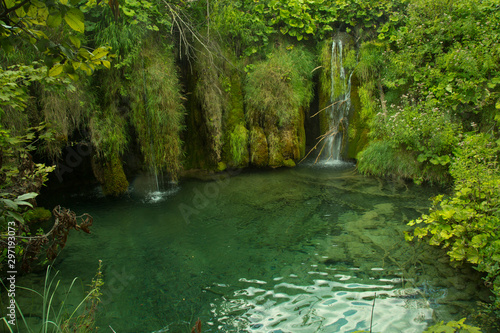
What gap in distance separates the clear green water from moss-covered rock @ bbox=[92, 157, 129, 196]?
0.86ft

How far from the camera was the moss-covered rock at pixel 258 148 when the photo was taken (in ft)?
25.7

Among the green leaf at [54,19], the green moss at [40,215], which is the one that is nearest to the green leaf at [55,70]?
the green leaf at [54,19]

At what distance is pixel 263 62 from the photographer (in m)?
7.99

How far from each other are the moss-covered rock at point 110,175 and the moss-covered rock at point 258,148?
10.7 feet

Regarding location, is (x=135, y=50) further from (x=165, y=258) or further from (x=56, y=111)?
(x=165, y=258)

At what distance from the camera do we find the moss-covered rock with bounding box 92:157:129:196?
628 centimetres

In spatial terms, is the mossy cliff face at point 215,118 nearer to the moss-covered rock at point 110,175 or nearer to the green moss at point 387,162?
the moss-covered rock at point 110,175

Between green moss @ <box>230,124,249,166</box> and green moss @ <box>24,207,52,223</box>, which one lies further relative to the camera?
green moss @ <box>230,124,249,166</box>

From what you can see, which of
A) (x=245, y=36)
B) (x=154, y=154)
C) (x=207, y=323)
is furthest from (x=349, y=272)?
(x=245, y=36)

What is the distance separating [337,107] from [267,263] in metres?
5.89

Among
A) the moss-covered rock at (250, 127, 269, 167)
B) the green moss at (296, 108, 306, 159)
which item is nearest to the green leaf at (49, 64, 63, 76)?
the moss-covered rock at (250, 127, 269, 167)

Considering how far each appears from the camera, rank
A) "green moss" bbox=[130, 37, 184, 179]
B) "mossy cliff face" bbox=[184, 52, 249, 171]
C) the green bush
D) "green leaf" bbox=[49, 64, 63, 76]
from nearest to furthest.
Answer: "green leaf" bbox=[49, 64, 63, 76] → the green bush → "green moss" bbox=[130, 37, 184, 179] → "mossy cliff face" bbox=[184, 52, 249, 171]

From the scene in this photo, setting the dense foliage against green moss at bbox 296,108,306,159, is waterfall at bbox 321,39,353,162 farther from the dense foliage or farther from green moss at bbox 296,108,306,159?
green moss at bbox 296,108,306,159

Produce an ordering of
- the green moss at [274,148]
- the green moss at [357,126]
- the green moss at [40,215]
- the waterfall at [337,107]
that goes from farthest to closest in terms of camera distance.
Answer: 1. the waterfall at [337,107]
2. the green moss at [274,148]
3. the green moss at [357,126]
4. the green moss at [40,215]
